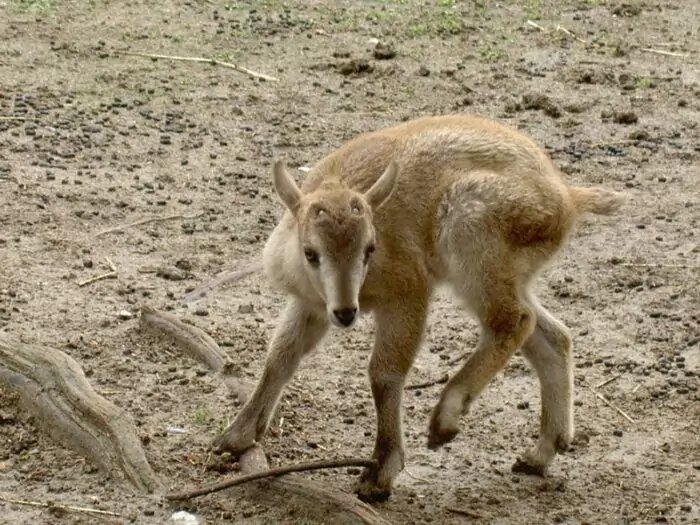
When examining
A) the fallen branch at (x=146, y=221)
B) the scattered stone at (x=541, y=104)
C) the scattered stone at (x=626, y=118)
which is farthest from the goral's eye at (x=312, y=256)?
the scattered stone at (x=626, y=118)

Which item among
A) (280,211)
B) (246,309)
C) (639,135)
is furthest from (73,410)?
(639,135)

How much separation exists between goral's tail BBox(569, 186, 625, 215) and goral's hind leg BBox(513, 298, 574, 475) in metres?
0.53

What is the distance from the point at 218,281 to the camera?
837cm

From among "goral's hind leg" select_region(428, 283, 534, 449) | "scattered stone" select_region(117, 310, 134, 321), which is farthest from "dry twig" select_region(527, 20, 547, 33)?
"goral's hind leg" select_region(428, 283, 534, 449)

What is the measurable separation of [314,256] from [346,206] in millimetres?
245

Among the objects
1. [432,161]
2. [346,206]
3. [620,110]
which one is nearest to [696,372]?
[432,161]

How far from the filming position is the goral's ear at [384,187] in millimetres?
6156

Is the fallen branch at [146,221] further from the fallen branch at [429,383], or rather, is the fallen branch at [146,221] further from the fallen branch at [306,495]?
the fallen branch at [306,495]

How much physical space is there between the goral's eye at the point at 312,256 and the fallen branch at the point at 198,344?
114 cm

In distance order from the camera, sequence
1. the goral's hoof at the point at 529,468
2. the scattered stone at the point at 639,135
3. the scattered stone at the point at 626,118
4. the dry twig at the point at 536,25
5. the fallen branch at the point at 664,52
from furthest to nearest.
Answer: the dry twig at the point at 536,25 → the fallen branch at the point at 664,52 → the scattered stone at the point at 626,118 → the scattered stone at the point at 639,135 → the goral's hoof at the point at 529,468

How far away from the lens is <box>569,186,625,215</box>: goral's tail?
686cm

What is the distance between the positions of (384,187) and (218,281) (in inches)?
95.4

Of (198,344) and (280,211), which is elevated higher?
(198,344)

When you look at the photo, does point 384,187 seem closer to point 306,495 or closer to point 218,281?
point 306,495
